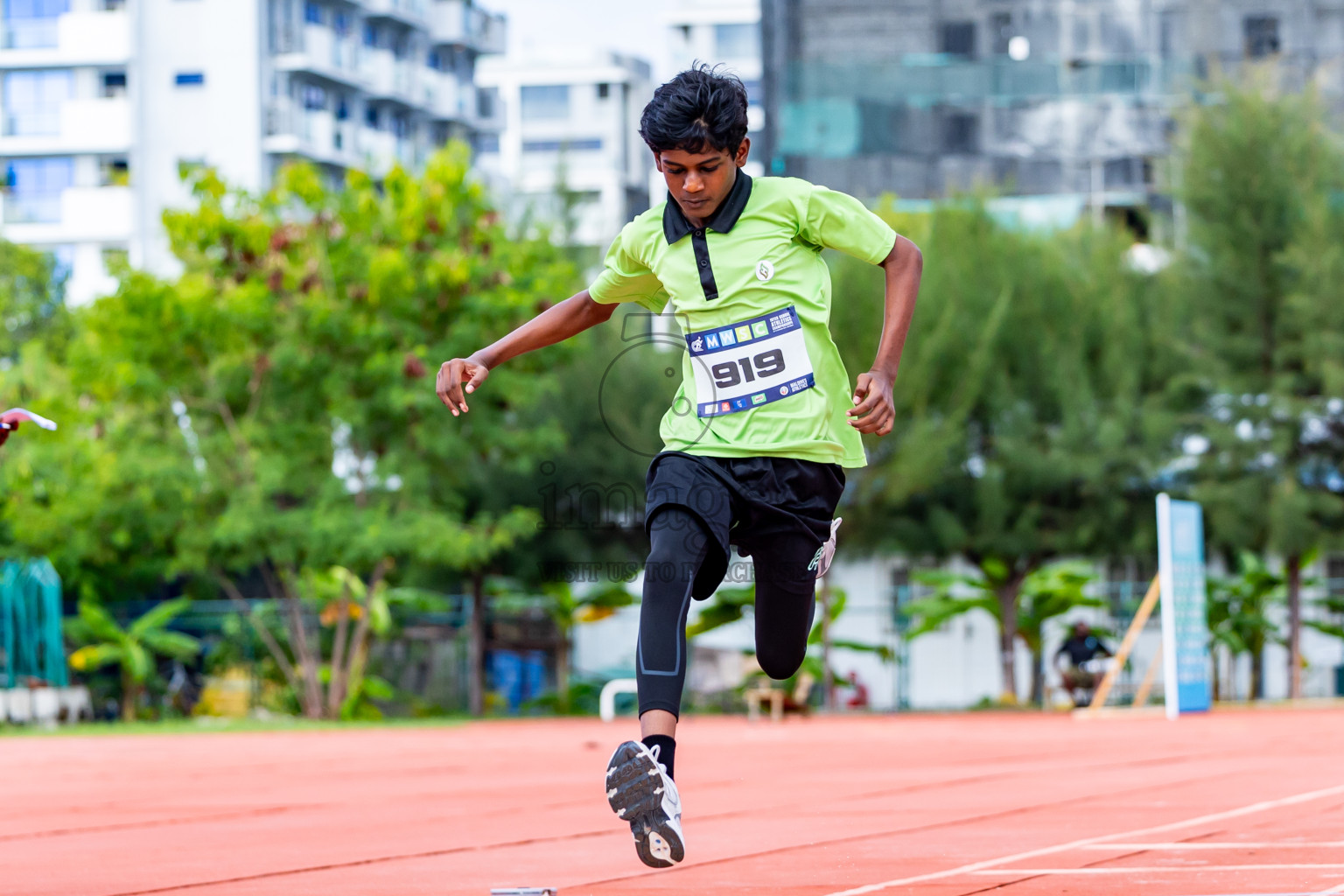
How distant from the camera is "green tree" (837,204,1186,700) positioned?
23.4 metres

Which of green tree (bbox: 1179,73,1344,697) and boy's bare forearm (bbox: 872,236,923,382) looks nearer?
boy's bare forearm (bbox: 872,236,923,382)

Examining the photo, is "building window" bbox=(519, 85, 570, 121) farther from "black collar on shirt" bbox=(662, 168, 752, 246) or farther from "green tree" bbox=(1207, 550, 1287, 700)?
"black collar on shirt" bbox=(662, 168, 752, 246)

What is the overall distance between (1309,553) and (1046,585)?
3661mm

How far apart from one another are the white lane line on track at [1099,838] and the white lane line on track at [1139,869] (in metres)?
0.10

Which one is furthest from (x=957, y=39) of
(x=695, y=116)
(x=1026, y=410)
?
(x=695, y=116)

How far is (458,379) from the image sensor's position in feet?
14.9

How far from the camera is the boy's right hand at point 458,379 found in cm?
453

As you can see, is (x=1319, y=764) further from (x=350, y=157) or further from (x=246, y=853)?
(x=350, y=157)

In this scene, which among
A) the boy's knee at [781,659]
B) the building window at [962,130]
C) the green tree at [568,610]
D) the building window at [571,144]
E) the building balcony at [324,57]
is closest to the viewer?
the boy's knee at [781,659]

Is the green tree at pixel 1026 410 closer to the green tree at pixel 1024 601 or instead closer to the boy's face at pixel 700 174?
the green tree at pixel 1024 601

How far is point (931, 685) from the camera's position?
30.6 m

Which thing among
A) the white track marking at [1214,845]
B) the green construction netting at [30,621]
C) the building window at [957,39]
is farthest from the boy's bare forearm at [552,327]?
the building window at [957,39]

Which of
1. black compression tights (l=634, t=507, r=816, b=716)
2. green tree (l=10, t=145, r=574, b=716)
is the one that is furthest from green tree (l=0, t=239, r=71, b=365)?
black compression tights (l=634, t=507, r=816, b=716)

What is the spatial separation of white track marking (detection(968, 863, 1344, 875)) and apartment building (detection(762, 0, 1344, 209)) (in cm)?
3636
